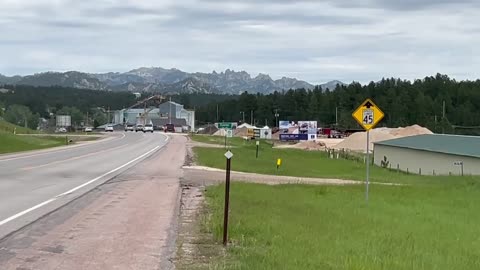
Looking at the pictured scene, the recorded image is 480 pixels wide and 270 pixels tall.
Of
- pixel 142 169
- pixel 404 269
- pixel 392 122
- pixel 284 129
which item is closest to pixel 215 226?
pixel 404 269

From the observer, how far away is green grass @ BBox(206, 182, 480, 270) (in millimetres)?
9297

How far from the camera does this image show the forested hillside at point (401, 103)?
14238 centimetres

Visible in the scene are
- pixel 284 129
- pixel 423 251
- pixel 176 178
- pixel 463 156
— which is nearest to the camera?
pixel 423 251

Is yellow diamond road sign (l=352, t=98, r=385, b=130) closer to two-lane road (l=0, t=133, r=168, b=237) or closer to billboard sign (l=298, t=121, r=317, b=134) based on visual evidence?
two-lane road (l=0, t=133, r=168, b=237)

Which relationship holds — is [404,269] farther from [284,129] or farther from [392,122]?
[392,122]

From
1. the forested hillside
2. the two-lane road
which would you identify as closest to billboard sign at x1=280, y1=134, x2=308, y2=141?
the forested hillside

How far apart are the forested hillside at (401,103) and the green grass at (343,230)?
10550 cm

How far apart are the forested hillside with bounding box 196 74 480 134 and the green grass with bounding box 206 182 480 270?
346 feet

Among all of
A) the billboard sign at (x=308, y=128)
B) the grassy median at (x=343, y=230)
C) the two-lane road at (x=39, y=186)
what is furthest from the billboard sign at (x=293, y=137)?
the grassy median at (x=343, y=230)

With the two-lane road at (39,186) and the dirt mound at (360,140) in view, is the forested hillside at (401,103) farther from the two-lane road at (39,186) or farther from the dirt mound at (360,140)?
the two-lane road at (39,186)

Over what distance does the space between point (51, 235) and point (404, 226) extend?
678 centimetres

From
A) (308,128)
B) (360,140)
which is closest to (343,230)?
(360,140)

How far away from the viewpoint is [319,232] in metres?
12.1

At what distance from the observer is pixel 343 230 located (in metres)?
12.6
